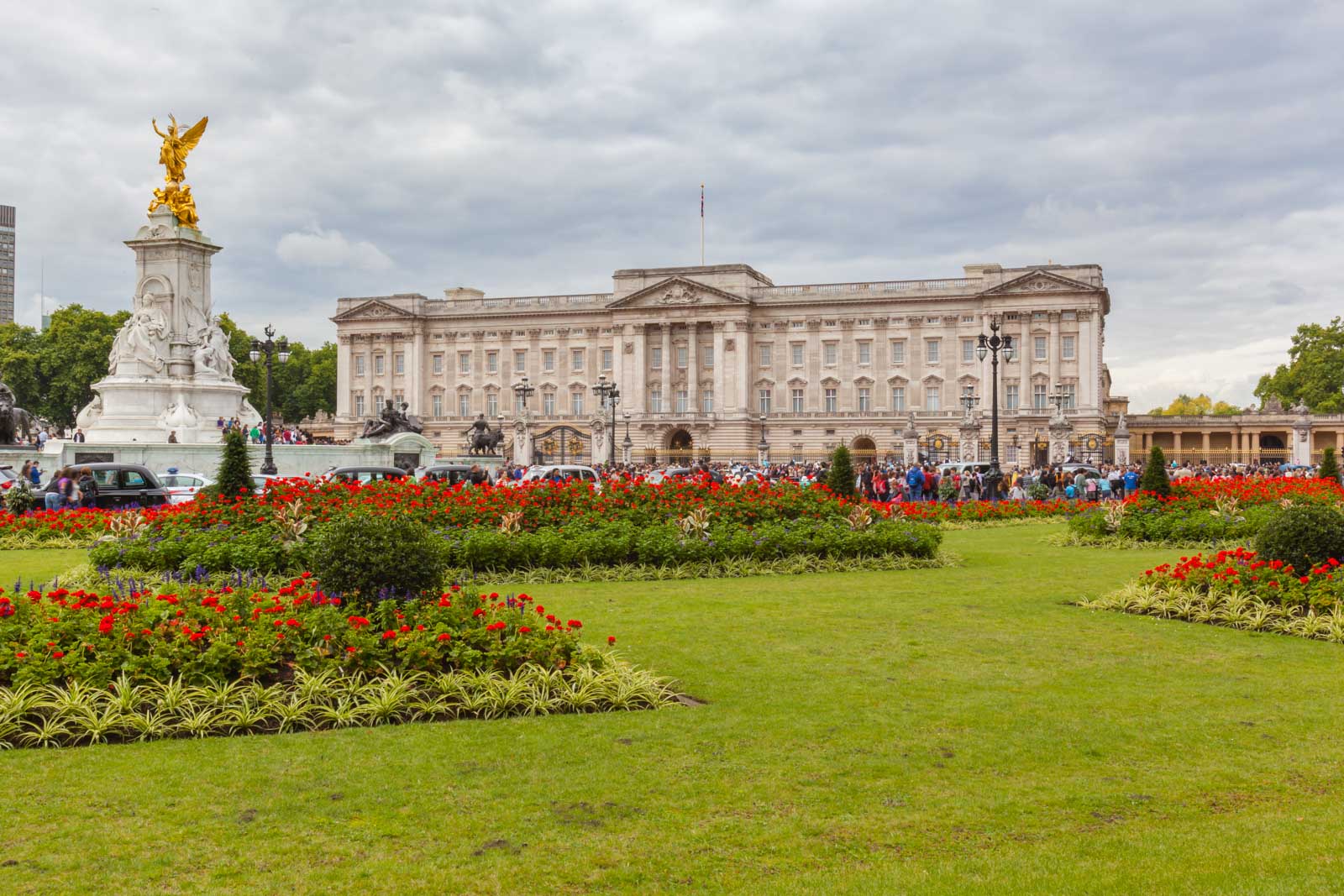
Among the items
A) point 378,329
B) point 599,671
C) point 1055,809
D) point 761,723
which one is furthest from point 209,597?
point 378,329

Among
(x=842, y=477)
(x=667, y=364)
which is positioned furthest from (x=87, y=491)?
(x=667, y=364)

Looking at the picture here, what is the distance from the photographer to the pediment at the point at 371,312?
307ft

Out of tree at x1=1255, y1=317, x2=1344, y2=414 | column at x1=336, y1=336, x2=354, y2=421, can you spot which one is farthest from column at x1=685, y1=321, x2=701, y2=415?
tree at x1=1255, y1=317, x2=1344, y2=414

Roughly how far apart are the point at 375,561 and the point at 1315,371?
10250cm

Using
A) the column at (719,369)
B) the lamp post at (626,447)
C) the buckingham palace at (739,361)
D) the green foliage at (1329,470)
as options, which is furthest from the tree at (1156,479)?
the column at (719,369)

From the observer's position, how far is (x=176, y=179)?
3712 centimetres

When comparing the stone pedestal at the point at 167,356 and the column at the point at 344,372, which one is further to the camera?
the column at the point at 344,372

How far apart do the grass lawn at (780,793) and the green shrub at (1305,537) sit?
8.94ft

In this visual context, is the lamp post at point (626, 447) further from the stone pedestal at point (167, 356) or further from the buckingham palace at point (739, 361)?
the stone pedestal at point (167, 356)

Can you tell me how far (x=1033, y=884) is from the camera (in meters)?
5.10

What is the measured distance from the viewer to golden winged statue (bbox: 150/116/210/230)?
36.9 m

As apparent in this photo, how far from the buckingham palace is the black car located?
173 ft

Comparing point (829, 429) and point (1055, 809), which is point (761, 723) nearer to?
point (1055, 809)

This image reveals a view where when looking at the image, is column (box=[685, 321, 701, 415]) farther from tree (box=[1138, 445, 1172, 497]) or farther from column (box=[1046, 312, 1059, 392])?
tree (box=[1138, 445, 1172, 497])
